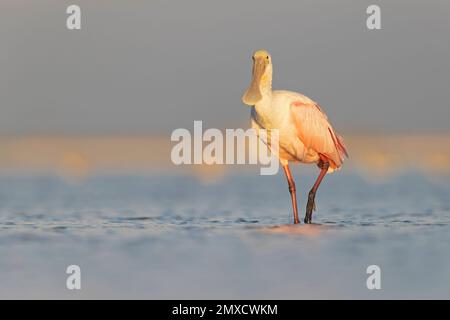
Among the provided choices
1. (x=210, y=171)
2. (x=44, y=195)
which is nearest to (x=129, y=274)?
(x=44, y=195)

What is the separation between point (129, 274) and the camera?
15.0 meters

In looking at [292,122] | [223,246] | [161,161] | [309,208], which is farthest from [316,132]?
[161,161]

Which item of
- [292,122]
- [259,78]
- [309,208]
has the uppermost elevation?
[259,78]

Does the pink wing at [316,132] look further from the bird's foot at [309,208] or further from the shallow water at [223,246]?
the shallow water at [223,246]

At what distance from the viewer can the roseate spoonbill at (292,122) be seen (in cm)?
1872

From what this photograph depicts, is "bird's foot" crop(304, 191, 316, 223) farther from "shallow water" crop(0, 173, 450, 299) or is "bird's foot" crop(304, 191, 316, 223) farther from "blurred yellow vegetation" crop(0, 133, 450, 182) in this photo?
"blurred yellow vegetation" crop(0, 133, 450, 182)

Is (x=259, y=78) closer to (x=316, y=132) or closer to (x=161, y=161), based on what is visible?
(x=316, y=132)

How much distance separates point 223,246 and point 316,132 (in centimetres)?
304

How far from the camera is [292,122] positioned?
18906 mm

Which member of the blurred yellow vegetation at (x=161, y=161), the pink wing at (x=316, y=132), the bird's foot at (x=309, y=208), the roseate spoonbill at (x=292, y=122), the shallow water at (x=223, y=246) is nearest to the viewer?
the shallow water at (x=223, y=246)

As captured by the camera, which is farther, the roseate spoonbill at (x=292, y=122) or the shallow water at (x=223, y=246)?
the roseate spoonbill at (x=292, y=122)

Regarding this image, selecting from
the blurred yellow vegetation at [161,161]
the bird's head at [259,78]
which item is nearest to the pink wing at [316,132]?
the bird's head at [259,78]
